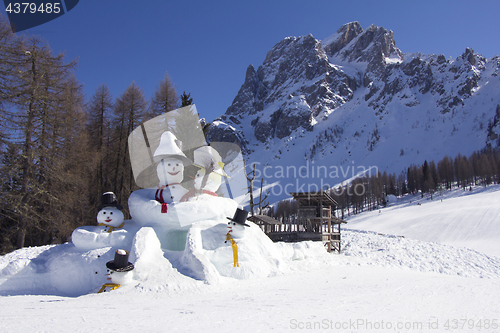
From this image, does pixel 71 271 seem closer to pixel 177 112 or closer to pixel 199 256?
pixel 199 256

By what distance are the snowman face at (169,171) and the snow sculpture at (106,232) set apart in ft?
5.08

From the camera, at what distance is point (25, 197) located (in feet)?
40.0

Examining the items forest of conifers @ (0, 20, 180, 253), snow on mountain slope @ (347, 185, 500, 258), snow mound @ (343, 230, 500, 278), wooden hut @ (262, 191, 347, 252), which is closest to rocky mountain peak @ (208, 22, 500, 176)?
snow on mountain slope @ (347, 185, 500, 258)

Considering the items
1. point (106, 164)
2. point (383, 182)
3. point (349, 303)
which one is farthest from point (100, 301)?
point (383, 182)

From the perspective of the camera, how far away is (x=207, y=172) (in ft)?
32.5

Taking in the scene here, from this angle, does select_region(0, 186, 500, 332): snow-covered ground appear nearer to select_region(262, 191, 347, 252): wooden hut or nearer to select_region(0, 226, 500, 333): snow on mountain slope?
select_region(0, 226, 500, 333): snow on mountain slope

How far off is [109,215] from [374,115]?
474 ft

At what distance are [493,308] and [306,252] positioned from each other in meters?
7.18

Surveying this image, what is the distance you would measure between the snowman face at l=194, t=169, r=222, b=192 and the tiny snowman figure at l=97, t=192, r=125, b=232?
2.44 meters

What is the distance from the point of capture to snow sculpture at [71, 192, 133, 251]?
311 inches

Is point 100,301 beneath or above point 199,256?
beneath
